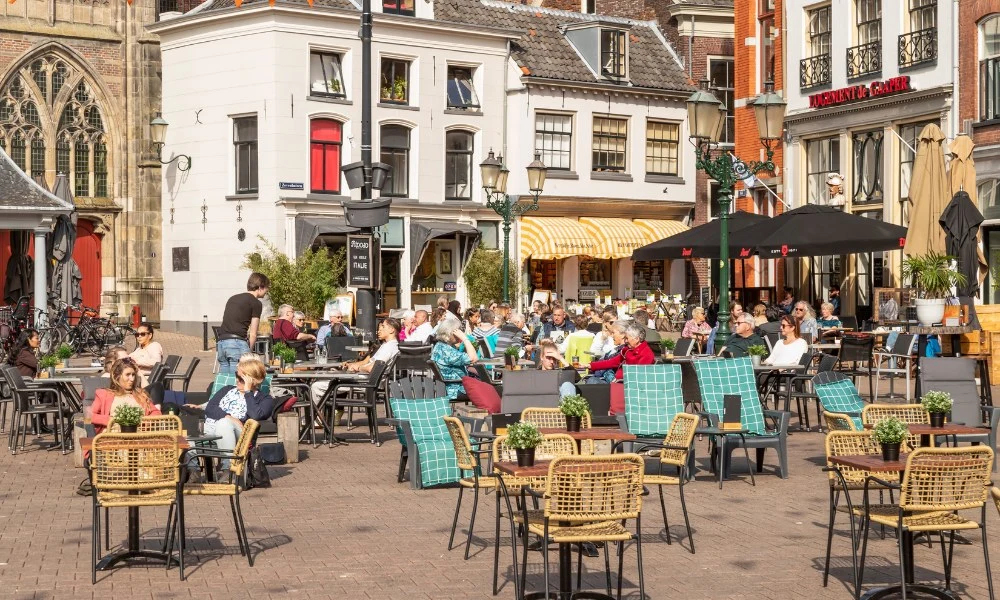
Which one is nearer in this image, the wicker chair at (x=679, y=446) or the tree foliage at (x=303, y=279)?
the wicker chair at (x=679, y=446)

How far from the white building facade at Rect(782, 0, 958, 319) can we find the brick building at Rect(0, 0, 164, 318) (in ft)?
53.8

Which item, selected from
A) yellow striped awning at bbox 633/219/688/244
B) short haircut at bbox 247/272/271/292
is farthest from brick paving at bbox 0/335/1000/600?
yellow striped awning at bbox 633/219/688/244

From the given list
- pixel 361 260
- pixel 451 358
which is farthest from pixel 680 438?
pixel 361 260

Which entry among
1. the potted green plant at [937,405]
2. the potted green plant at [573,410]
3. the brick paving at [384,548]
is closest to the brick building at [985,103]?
the brick paving at [384,548]

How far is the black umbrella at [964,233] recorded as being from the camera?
22.7 metres

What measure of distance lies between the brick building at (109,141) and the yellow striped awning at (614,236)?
1149cm

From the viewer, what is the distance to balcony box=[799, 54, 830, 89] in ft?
106

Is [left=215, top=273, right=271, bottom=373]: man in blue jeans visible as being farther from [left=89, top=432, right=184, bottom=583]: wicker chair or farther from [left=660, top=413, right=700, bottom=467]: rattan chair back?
[left=89, top=432, right=184, bottom=583]: wicker chair

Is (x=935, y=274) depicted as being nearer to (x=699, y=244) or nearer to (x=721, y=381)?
(x=699, y=244)

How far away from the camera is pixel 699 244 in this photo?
25719 mm

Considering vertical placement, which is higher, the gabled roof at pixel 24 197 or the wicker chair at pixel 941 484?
the gabled roof at pixel 24 197

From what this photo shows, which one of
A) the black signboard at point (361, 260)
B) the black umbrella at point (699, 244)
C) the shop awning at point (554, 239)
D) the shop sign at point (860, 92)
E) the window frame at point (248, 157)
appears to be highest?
the shop sign at point (860, 92)

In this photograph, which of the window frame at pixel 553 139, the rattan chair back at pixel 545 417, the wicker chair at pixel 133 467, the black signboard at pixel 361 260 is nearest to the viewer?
the wicker chair at pixel 133 467

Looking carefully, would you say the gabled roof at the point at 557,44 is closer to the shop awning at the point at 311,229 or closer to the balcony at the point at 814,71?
the shop awning at the point at 311,229
